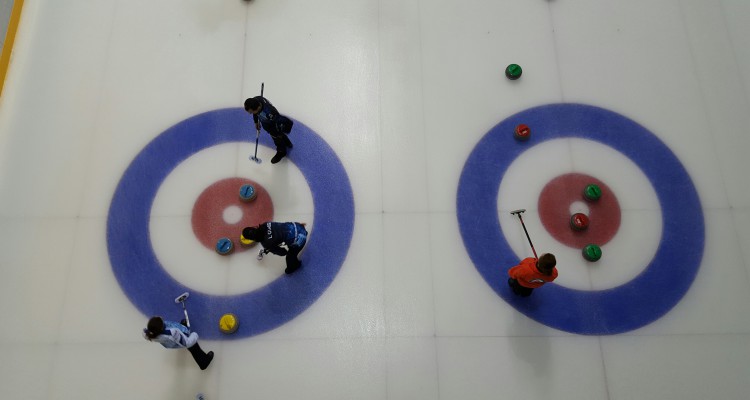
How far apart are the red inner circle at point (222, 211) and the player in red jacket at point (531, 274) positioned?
1.97m

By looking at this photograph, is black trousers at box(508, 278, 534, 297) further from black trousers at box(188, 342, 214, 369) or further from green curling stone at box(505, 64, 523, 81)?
black trousers at box(188, 342, 214, 369)

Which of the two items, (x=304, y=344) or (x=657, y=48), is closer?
(x=304, y=344)

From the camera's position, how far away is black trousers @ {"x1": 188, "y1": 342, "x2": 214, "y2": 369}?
3212 mm

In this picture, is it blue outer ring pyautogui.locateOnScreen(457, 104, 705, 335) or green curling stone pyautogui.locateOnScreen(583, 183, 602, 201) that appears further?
green curling stone pyautogui.locateOnScreen(583, 183, 602, 201)

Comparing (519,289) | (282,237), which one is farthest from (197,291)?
(519,289)

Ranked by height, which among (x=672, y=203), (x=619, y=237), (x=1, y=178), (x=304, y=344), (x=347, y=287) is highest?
(x=1, y=178)

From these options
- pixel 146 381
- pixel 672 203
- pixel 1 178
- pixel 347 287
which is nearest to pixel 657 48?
pixel 672 203

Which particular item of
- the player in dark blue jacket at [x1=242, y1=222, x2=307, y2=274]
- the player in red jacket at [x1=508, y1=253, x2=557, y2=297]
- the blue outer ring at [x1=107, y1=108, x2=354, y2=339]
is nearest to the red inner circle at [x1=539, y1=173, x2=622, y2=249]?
the player in red jacket at [x1=508, y1=253, x2=557, y2=297]

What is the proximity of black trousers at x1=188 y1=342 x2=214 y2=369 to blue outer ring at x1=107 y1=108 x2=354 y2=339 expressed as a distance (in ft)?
0.53

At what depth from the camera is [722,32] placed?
4254 millimetres

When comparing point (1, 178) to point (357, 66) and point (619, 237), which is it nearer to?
point (357, 66)

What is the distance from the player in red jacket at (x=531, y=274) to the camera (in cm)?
288

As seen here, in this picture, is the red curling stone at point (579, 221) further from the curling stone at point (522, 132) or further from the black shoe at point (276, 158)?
the black shoe at point (276, 158)

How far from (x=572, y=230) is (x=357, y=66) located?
2384mm
